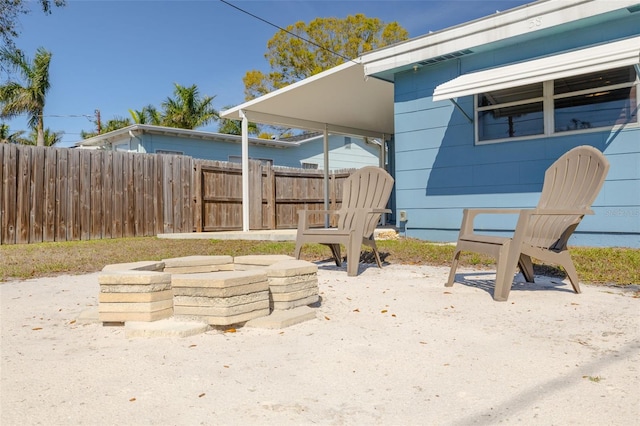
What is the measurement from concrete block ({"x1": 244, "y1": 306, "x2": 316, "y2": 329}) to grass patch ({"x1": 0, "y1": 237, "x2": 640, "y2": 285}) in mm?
2715

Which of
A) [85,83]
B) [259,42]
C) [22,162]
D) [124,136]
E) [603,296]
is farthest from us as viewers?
[259,42]

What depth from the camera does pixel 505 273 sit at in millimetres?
3371

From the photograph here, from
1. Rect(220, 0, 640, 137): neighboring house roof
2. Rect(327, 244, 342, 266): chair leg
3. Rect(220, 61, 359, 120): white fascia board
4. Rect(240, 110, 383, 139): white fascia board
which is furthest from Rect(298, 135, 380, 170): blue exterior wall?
Rect(327, 244, 342, 266): chair leg

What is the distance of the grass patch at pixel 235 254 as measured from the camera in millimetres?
4457

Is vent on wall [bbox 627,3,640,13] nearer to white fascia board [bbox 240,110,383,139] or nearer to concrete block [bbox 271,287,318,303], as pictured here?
concrete block [bbox 271,287,318,303]

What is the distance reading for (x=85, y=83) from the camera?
20344 millimetres

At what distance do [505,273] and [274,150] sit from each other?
13.8 metres

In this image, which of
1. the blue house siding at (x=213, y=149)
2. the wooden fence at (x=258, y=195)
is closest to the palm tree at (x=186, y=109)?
the blue house siding at (x=213, y=149)

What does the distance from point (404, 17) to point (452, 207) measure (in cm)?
1672

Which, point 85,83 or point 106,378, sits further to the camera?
point 85,83

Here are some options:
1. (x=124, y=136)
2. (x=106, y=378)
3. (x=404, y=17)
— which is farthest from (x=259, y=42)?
(x=106, y=378)

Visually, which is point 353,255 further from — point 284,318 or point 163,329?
point 163,329

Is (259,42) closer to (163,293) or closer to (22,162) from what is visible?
(22,162)

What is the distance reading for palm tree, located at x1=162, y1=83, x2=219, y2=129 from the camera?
2334 centimetres
